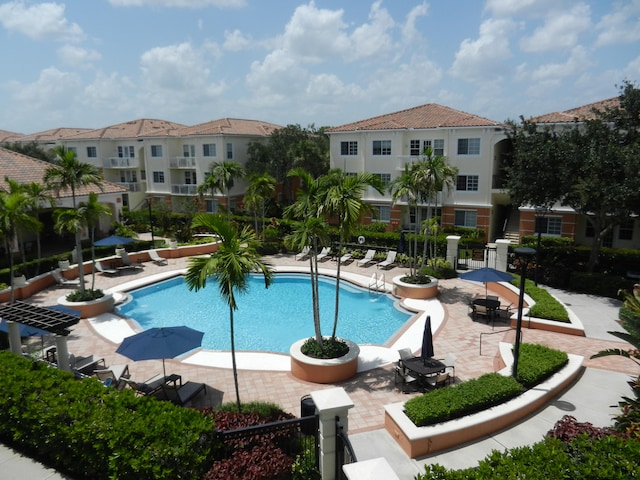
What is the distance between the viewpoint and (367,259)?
28.6m

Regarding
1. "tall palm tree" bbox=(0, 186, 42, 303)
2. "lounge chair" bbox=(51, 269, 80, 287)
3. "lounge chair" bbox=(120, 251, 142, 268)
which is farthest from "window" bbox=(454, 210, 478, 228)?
"tall palm tree" bbox=(0, 186, 42, 303)

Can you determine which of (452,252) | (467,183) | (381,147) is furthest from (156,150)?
(452,252)

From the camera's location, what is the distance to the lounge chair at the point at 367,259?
92.3 feet

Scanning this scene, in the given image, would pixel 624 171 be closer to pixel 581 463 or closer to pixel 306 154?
pixel 581 463

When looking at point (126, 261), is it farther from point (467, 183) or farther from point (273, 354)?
point (467, 183)

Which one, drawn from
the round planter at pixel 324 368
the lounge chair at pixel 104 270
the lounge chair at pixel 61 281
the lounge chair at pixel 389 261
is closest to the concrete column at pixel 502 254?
the lounge chair at pixel 389 261

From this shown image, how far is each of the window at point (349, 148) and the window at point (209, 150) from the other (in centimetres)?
1321

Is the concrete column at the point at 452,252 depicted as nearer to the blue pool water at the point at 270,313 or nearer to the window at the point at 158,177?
the blue pool water at the point at 270,313

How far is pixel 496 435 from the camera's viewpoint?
9.90 m

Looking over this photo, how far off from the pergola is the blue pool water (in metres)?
6.36

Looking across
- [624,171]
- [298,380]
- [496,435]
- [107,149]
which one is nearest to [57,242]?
[107,149]

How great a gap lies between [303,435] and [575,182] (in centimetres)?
1878

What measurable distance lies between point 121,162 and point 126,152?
129 centimetres

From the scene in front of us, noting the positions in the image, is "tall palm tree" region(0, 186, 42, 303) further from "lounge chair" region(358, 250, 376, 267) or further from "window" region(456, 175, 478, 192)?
"window" region(456, 175, 478, 192)
